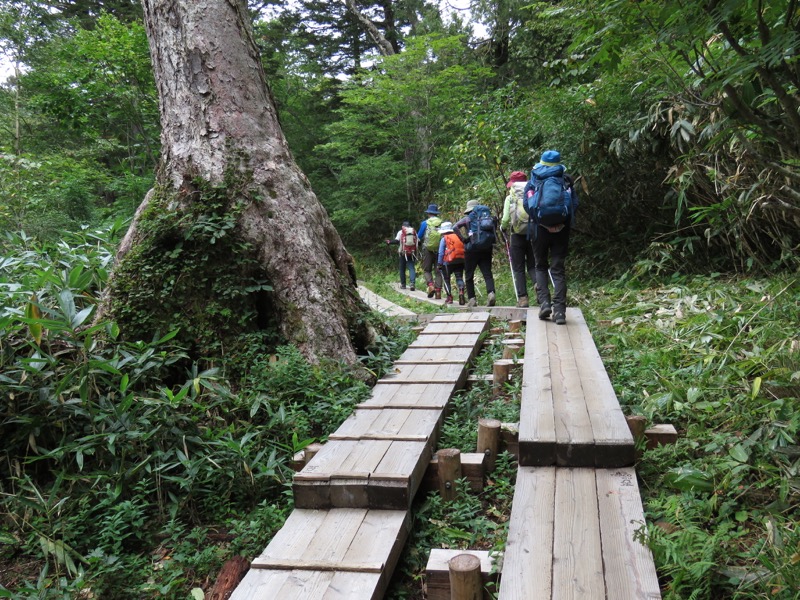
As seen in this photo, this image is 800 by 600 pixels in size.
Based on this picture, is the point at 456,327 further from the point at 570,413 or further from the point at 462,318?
the point at 570,413

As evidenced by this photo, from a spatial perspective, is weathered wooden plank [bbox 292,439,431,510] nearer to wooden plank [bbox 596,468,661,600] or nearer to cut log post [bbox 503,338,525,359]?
wooden plank [bbox 596,468,661,600]

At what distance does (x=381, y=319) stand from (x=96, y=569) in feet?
12.1

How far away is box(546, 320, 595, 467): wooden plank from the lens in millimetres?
2756

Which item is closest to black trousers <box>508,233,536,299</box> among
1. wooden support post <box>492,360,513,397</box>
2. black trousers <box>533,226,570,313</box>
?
black trousers <box>533,226,570,313</box>

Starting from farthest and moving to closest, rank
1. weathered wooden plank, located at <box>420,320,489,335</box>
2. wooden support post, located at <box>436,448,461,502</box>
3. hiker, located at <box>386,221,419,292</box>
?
hiker, located at <box>386,221,419,292</box> → weathered wooden plank, located at <box>420,320,489,335</box> → wooden support post, located at <box>436,448,461,502</box>

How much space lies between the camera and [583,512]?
234cm

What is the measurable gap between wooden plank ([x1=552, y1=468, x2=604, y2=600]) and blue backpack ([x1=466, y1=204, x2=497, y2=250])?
5705 millimetres

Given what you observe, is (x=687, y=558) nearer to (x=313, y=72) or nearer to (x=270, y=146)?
(x=270, y=146)

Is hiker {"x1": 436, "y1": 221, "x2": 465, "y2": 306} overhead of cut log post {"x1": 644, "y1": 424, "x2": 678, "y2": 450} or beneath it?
overhead

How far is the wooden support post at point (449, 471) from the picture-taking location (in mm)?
3014

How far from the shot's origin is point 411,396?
4.04m

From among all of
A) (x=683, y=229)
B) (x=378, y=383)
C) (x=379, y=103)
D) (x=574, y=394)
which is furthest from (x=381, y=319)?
(x=379, y=103)

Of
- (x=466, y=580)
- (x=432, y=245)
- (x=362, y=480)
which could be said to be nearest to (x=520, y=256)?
(x=432, y=245)

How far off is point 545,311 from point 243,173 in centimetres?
362
